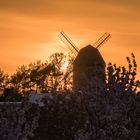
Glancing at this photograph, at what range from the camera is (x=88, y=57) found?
87.1 m

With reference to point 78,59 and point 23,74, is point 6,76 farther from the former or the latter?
point 78,59

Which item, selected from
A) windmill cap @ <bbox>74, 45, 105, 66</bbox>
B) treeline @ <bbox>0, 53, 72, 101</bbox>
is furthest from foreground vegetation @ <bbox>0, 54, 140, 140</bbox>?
treeline @ <bbox>0, 53, 72, 101</bbox>

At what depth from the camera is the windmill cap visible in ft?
279

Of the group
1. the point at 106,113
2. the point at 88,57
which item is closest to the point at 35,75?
the point at 88,57

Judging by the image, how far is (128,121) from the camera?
50.4 feet

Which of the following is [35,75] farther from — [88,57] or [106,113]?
[106,113]

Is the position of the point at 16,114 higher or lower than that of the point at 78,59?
lower

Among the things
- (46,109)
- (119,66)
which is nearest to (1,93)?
(46,109)

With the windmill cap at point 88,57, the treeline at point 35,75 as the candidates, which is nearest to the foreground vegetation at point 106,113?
the windmill cap at point 88,57

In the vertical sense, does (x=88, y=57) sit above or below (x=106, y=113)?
above

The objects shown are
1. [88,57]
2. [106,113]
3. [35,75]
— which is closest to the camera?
[106,113]

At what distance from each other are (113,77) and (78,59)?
69566 mm

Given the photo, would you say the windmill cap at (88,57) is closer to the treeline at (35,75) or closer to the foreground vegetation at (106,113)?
the treeline at (35,75)

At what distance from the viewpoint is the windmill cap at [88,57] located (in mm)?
85131
